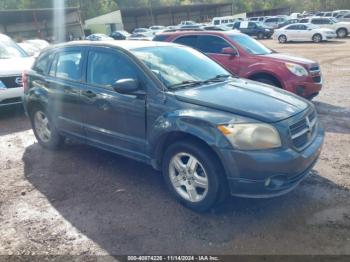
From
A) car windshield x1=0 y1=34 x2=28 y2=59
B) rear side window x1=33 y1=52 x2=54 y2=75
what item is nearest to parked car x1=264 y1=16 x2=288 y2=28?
car windshield x1=0 y1=34 x2=28 y2=59

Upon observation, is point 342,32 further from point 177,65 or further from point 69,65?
point 69,65

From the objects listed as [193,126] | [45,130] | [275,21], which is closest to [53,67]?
[45,130]

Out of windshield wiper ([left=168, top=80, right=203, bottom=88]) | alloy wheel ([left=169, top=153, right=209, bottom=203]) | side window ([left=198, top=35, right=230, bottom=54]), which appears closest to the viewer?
alloy wheel ([left=169, top=153, right=209, bottom=203])

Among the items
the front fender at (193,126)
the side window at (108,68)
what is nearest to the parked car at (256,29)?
the side window at (108,68)

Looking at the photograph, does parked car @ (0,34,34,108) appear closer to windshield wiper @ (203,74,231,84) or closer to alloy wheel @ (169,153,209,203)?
windshield wiper @ (203,74,231,84)

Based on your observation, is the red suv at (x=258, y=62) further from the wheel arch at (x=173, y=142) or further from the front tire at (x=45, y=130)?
the wheel arch at (x=173, y=142)

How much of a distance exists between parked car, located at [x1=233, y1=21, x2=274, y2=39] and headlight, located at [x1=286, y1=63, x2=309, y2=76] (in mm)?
27400

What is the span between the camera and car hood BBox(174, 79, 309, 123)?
11.3 ft

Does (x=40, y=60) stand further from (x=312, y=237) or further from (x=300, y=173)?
(x=312, y=237)

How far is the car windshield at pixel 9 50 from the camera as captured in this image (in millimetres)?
8562

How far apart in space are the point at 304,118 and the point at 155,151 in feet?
5.36

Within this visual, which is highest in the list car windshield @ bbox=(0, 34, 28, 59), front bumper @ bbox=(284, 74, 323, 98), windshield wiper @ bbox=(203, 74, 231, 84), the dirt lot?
car windshield @ bbox=(0, 34, 28, 59)

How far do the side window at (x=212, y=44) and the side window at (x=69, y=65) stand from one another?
13.4 feet

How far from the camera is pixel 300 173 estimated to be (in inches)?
136
